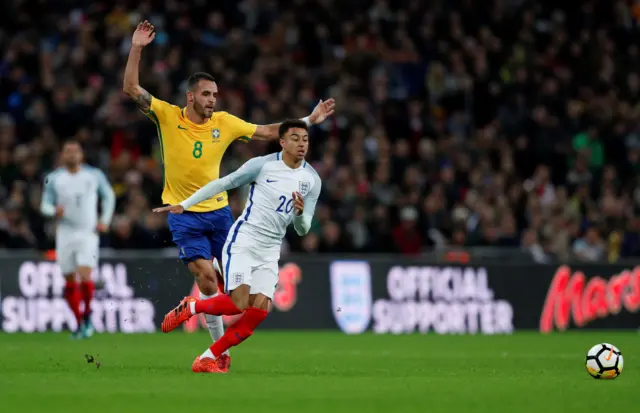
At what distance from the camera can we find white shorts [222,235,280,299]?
472 inches

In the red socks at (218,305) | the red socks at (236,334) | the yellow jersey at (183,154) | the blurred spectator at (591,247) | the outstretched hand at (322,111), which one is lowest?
the red socks at (236,334)

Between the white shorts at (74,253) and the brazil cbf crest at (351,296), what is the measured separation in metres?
4.43

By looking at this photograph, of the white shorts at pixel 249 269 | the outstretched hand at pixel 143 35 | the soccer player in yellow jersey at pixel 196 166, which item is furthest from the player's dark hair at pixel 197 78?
the white shorts at pixel 249 269

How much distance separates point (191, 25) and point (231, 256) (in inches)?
557

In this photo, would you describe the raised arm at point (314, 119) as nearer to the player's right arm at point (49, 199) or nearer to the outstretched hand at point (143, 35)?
the outstretched hand at point (143, 35)

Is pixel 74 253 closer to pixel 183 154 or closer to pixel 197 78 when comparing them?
pixel 183 154

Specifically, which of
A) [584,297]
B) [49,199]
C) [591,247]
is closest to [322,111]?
[49,199]

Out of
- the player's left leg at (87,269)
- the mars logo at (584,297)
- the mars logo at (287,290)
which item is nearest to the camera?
the player's left leg at (87,269)

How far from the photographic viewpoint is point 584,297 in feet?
73.7

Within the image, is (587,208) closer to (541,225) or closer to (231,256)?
(541,225)

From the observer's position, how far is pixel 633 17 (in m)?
29.5

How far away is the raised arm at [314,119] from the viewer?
13.2 m

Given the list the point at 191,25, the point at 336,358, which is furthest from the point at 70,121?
the point at 336,358

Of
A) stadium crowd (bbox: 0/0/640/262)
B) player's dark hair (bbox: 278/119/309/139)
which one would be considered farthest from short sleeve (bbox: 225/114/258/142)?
stadium crowd (bbox: 0/0/640/262)
